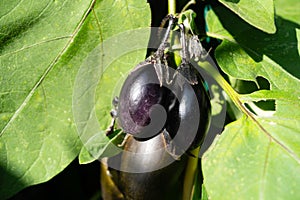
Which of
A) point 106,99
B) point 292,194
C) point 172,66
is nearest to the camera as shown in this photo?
point 292,194

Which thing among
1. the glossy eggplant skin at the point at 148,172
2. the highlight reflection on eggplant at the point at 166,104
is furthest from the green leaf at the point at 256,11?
the glossy eggplant skin at the point at 148,172

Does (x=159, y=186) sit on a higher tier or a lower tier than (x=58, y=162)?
lower

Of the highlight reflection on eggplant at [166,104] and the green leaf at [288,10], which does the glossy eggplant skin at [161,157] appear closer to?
the highlight reflection on eggplant at [166,104]

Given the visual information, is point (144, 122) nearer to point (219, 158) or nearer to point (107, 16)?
point (219, 158)

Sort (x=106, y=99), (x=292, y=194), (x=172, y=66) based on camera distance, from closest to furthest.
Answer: (x=292, y=194) → (x=172, y=66) → (x=106, y=99)

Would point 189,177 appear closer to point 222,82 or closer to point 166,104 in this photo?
point 222,82

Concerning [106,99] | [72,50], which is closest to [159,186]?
[106,99]

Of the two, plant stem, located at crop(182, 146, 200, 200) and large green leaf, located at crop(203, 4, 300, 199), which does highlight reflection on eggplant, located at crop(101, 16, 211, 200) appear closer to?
large green leaf, located at crop(203, 4, 300, 199)

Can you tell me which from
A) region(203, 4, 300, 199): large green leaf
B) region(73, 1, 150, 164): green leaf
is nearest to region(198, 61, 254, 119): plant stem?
region(203, 4, 300, 199): large green leaf
